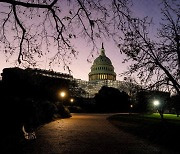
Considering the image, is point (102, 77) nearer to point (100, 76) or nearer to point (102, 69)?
point (100, 76)

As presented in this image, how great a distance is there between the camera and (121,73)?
16.0 m

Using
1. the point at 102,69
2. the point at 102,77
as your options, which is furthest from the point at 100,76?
the point at 102,69

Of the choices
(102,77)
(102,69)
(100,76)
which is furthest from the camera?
(102,77)

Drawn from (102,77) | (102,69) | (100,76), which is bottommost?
(102,77)

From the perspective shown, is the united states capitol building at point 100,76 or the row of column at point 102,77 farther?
the row of column at point 102,77

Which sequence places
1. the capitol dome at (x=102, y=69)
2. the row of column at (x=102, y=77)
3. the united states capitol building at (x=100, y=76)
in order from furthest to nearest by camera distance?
the row of column at (x=102, y=77)
the united states capitol building at (x=100, y=76)
the capitol dome at (x=102, y=69)

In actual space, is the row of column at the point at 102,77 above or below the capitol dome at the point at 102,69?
below

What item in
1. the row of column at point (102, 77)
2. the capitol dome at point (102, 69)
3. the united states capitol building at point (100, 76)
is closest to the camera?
the capitol dome at point (102, 69)

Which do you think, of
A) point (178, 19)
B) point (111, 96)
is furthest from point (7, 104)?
point (111, 96)

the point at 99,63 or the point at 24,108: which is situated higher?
the point at 99,63

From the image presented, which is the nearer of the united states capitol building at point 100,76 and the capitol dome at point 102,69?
the capitol dome at point 102,69

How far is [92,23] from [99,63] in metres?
162

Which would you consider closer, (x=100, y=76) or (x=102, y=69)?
(x=102, y=69)

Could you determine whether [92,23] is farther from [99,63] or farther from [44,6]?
[99,63]
